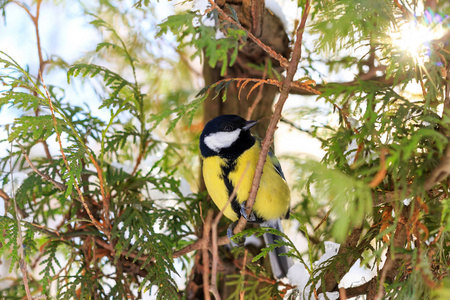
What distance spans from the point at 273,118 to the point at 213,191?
1.58 feet

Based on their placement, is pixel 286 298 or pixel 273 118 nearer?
pixel 273 118

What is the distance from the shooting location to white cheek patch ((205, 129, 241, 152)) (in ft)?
4.03

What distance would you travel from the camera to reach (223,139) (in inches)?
48.6

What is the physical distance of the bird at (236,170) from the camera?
1.16 m

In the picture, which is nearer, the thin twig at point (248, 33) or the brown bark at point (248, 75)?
the thin twig at point (248, 33)

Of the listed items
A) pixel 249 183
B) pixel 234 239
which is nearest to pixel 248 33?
pixel 249 183

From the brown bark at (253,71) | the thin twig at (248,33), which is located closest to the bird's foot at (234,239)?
the brown bark at (253,71)

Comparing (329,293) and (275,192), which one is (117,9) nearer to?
(275,192)

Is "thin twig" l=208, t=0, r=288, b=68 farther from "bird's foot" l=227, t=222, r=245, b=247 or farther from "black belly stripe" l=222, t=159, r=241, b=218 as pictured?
"bird's foot" l=227, t=222, r=245, b=247

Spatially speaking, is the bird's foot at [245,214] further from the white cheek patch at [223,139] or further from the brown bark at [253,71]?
the brown bark at [253,71]

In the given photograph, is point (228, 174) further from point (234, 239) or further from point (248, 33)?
point (248, 33)

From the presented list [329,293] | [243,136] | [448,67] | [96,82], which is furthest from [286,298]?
[96,82]

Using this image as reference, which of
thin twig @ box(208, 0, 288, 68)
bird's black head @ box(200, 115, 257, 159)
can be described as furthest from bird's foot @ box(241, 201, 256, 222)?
thin twig @ box(208, 0, 288, 68)

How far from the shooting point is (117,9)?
1.61m
